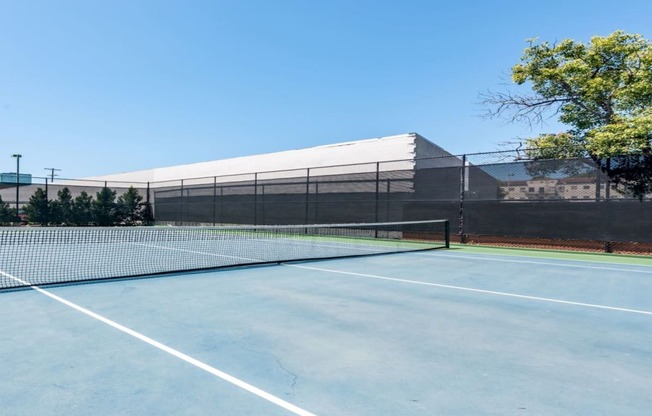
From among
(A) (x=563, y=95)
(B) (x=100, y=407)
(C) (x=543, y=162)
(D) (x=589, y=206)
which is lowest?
(B) (x=100, y=407)

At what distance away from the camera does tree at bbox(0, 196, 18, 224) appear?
23.1 metres

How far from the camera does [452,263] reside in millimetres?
9781

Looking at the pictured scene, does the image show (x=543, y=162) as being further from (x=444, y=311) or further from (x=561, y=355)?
(x=561, y=355)

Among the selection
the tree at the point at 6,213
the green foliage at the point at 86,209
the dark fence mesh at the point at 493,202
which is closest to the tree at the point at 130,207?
the green foliage at the point at 86,209

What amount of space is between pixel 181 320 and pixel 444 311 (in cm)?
317

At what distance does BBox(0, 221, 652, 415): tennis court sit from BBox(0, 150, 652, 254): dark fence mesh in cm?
604

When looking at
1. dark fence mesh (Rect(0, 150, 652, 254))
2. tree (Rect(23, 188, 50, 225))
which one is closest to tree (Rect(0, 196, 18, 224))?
tree (Rect(23, 188, 50, 225))

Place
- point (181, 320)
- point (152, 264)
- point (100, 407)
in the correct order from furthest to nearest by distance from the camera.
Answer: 1. point (152, 264)
2. point (181, 320)
3. point (100, 407)

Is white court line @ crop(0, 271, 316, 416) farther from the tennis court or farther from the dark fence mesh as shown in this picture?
the dark fence mesh

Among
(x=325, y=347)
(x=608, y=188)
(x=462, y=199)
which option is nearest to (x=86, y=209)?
(x=462, y=199)

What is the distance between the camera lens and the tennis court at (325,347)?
2709mm

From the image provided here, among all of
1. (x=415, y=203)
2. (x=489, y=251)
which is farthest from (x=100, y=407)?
(x=415, y=203)

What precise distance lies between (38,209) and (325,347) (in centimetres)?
2572

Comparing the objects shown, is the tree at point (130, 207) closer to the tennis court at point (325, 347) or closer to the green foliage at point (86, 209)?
the green foliage at point (86, 209)
